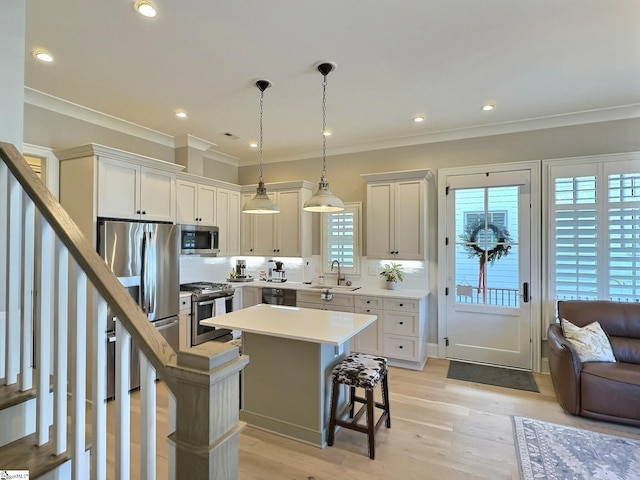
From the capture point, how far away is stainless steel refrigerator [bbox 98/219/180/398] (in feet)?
11.0

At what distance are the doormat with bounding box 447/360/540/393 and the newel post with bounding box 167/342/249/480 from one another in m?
3.69

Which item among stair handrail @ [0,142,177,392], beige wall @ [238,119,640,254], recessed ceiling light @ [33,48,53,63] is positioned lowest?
stair handrail @ [0,142,177,392]

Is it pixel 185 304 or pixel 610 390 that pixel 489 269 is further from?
pixel 185 304

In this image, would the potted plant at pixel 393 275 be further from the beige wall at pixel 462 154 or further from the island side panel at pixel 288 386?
the island side panel at pixel 288 386

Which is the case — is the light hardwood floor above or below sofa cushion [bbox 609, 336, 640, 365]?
below

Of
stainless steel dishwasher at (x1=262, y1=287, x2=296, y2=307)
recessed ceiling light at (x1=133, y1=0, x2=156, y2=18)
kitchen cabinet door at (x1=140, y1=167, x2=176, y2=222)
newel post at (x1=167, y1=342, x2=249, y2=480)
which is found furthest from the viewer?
stainless steel dishwasher at (x1=262, y1=287, x2=296, y2=307)

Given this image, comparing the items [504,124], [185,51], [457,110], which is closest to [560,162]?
[504,124]

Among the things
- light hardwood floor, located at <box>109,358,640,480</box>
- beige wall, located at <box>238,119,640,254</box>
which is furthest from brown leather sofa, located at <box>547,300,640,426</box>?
beige wall, located at <box>238,119,640,254</box>

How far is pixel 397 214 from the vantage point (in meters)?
4.55

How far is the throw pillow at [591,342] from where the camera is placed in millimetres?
3117

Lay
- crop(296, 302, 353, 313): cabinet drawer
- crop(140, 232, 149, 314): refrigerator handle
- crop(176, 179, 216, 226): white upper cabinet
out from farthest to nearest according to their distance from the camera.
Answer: crop(296, 302, 353, 313): cabinet drawer, crop(176, 179, 216, 226): white upper cabinet, crop(140, 232, 149, 314): refrigerator handle

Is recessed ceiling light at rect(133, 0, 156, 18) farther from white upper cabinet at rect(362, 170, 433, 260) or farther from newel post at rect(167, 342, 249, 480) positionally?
white upper cabinet at rect(362, 170, 433, 260)

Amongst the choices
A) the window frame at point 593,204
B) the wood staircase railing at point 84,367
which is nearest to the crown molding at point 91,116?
the wood staircase railing at point 84,367

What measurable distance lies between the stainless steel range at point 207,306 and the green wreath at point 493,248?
323 cm
